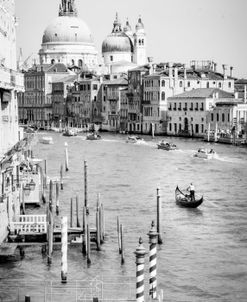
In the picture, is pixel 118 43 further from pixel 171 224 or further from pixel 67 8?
pixel 171 224

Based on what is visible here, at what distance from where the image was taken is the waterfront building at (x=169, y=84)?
62000mm

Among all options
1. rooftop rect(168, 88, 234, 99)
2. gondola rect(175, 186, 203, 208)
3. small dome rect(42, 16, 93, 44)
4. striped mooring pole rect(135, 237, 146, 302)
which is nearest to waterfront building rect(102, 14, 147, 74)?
small dome rect(42, 16, 93, 44)

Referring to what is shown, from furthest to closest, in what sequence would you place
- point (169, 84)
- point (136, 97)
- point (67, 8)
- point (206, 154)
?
point (67, 8), point (136, 97), point (169, 84), point (206, 154)

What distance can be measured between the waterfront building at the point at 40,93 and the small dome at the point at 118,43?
4839mm

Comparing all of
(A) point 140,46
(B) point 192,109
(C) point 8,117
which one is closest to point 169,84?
(B) point 192,109

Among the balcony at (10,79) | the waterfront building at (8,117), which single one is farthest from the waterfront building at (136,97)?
the balcony at (10,79)

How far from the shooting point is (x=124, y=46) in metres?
86.8

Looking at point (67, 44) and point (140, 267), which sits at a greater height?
point (67, 44)

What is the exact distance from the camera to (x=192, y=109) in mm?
58688

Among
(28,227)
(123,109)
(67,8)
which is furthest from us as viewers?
(67,8)

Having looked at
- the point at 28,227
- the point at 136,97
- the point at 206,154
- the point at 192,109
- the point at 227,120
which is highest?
the point at 136,97

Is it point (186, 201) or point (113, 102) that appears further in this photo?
point (113, 102)

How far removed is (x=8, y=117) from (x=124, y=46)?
66830 millimetres

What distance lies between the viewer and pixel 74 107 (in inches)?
3125
